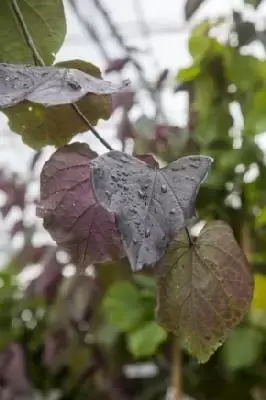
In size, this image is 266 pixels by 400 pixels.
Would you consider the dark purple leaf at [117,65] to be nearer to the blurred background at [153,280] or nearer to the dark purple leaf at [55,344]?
the blurred background at [153,280]

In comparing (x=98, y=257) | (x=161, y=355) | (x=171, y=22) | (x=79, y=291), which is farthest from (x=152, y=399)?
(x=171, y=22)

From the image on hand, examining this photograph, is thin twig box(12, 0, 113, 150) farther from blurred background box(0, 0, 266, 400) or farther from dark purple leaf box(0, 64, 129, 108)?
blurred background box(0, 0, 266, 400)

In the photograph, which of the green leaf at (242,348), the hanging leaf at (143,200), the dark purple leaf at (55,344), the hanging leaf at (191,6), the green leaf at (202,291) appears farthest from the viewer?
the dark purple leaf at (55,344)

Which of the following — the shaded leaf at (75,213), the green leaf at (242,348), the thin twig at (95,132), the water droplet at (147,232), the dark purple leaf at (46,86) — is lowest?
the green leaf at (242,348)

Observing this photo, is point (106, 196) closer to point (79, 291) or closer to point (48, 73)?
point (48, 73)

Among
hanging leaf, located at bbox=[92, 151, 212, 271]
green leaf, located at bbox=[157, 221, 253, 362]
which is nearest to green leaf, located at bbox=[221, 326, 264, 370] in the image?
green leaf, located at bbox=[157, 221, 253, 362]

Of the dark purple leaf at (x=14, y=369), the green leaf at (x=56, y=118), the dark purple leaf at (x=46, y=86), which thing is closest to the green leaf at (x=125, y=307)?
the dark purple leaf at (x=14, y=369)

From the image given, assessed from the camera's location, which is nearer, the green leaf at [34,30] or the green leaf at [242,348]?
the green leaf at [34,30]
